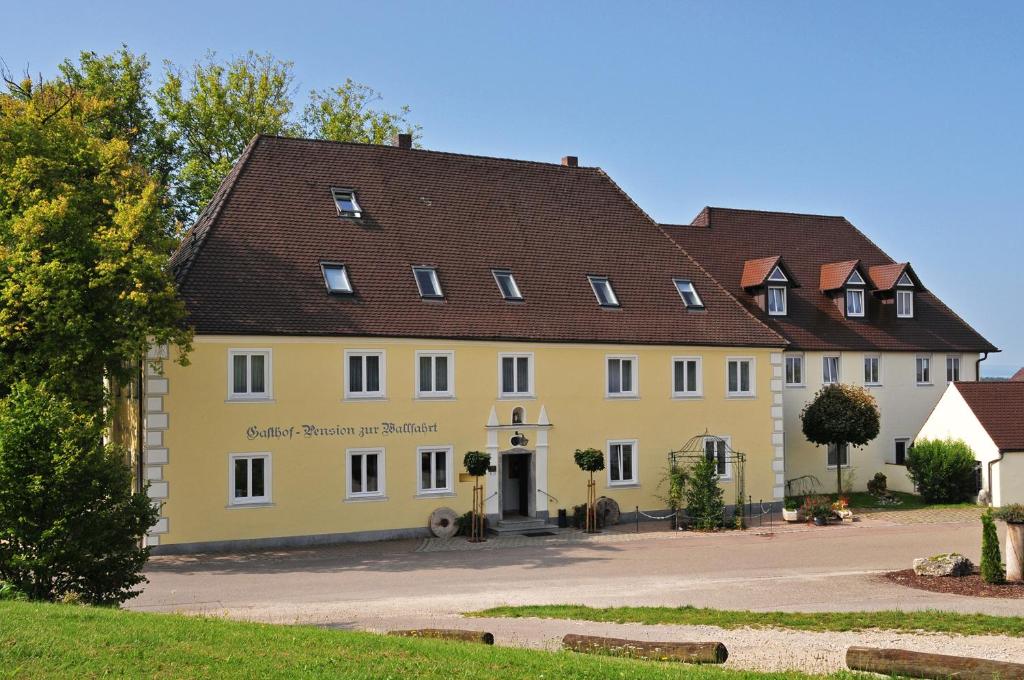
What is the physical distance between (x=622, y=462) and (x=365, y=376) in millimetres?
8585

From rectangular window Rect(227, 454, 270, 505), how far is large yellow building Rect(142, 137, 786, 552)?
0.06 meters

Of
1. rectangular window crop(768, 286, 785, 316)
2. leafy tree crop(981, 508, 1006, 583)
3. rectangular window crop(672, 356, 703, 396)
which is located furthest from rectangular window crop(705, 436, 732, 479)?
leafy tree crop(981, 508, 1006, 583)

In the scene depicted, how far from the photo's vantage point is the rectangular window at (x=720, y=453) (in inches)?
1287

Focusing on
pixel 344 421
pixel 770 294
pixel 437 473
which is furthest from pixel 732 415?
pixel 344 421

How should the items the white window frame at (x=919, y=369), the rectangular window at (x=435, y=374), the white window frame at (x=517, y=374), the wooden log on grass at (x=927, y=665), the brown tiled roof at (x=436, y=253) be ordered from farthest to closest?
the white window frame at (x=919, y=369)
the white window frame at (x=517, y=374)
the rectangular window at (x=435, y=374)
the brown tiled roof at (x=436, y=253)
the wooden log on grass at (x=927, y=665)

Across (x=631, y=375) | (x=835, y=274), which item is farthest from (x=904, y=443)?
(x=631, y=375)

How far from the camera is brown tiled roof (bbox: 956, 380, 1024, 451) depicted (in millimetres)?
35031

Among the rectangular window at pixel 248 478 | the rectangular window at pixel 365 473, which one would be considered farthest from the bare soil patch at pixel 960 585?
the rectangular window at pixel 248 478

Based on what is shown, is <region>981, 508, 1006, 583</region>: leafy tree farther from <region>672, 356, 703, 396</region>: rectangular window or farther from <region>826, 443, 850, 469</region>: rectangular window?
<region>826, 443, 850, 469</region>: rectangular window

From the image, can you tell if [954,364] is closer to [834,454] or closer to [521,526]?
[834,454]

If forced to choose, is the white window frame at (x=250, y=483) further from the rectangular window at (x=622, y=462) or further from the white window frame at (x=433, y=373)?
the rectangular window at (x=622, y=462)

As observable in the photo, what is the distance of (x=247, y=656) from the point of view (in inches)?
454

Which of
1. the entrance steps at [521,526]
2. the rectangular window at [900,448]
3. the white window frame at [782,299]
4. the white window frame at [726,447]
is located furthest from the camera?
the rectangular window at [900,448]

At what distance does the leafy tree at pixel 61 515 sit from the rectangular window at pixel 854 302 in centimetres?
3069
